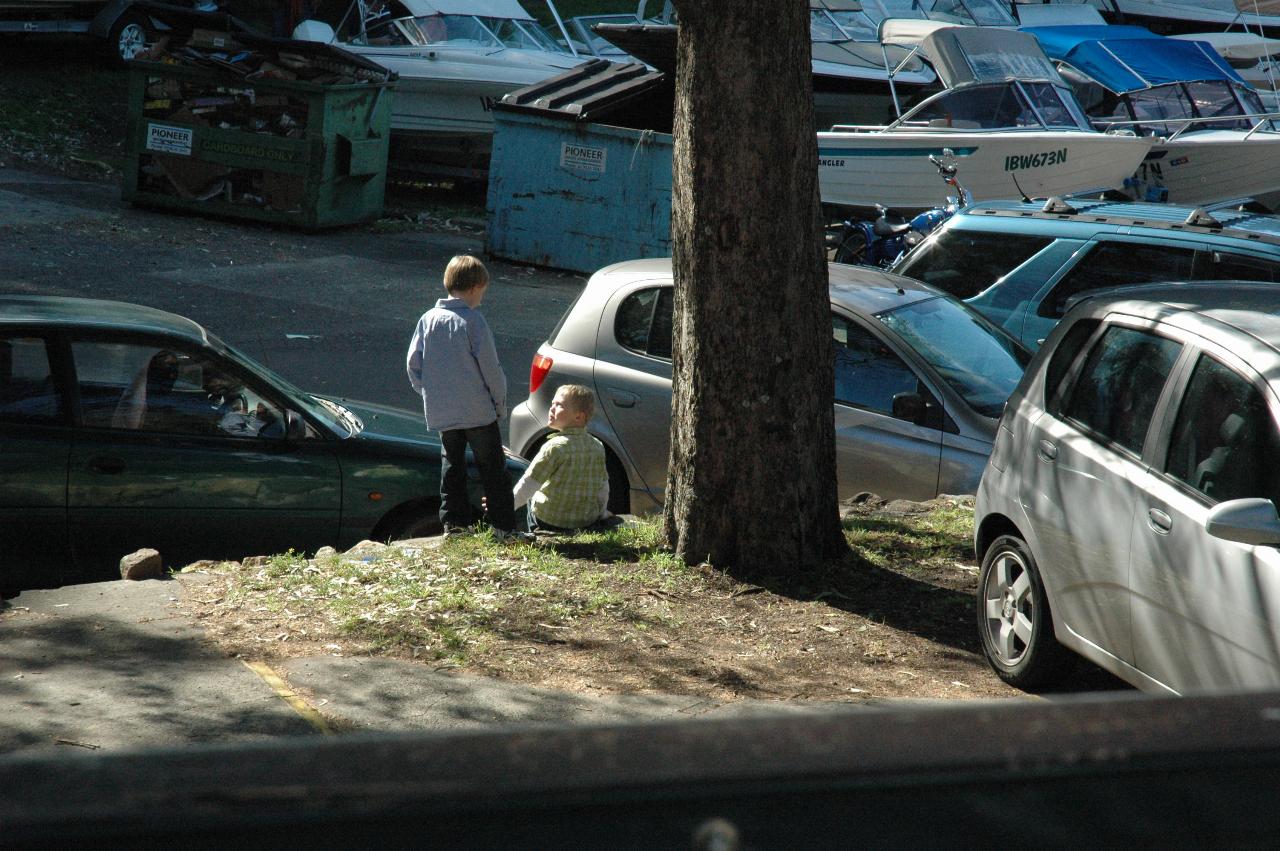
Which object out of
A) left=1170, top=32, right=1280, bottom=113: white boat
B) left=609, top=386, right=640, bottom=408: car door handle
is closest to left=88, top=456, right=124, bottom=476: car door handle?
left=609, top=386, right=640, bottom=408: car door handle

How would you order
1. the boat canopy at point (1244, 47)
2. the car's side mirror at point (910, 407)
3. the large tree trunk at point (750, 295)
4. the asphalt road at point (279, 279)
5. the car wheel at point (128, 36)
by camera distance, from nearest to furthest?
the large tree trunk at point (750, 295)
the car's side mirror at point (910, 407)
the asphalt road at point (279, 279)
the car wheel at point (128, 36)
the boat canopy at point (1244, 47)

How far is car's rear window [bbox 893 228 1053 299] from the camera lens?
9172mm

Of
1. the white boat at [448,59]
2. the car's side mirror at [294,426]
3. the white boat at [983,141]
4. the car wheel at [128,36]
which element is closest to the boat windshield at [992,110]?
the white boat at [983,141]

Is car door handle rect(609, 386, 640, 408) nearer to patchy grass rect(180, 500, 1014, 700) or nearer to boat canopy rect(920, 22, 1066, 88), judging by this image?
patchy grass rect(180, 500, 1014, 700)

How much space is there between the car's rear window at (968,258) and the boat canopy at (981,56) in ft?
30.2

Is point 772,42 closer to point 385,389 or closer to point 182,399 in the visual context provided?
point 182,399

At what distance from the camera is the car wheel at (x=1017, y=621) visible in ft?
16.0

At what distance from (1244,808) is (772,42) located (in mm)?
4640

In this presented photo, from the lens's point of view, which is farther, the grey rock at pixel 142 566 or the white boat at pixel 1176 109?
the white boat at pixel 1176 109

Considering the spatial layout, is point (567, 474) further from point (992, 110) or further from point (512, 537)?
point (992, 110)

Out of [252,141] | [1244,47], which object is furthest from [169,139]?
[1244,47]

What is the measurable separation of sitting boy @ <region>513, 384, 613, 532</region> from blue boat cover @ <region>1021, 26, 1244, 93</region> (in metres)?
15.6

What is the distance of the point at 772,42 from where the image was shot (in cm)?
548

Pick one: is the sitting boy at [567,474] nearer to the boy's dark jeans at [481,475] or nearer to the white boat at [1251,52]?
the boy's dark jeans at [481,475]
